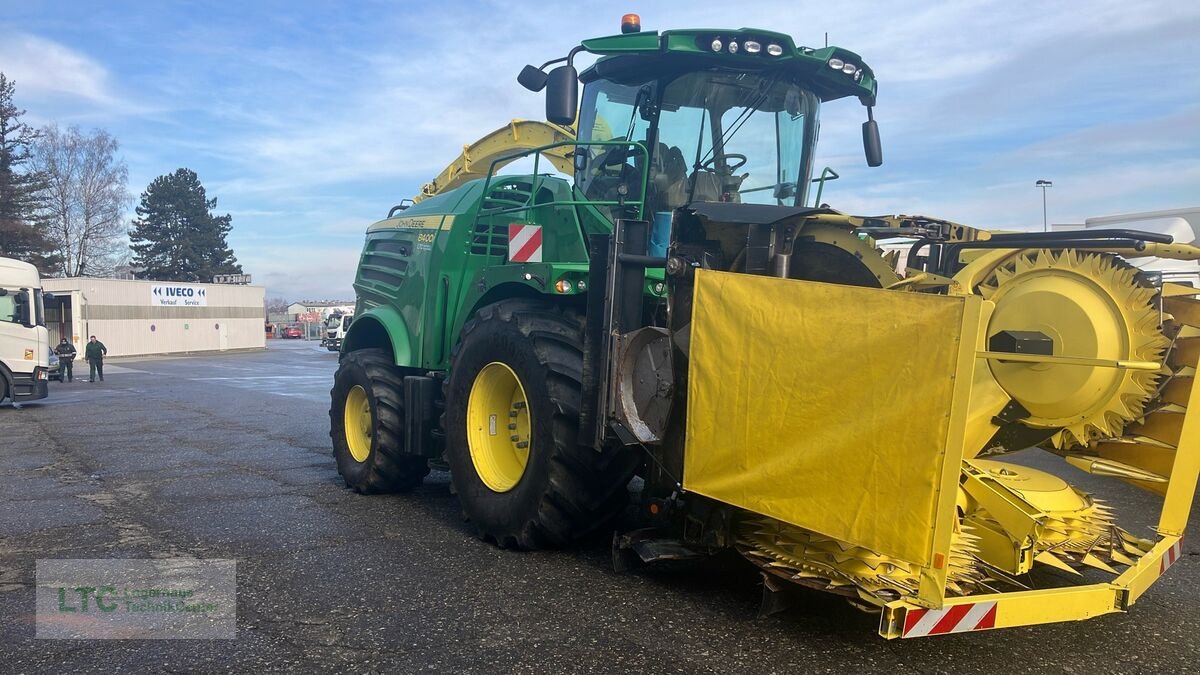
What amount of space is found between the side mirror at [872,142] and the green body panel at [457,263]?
2182 millimetres

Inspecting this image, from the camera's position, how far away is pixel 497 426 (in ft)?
17.6

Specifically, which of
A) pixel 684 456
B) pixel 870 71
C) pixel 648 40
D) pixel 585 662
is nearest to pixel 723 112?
pixel 648 40

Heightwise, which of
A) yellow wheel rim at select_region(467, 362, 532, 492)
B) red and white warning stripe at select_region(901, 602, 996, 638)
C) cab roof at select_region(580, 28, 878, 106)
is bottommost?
→ red and white warning stripe at select_region(901, 602, 996, 638)

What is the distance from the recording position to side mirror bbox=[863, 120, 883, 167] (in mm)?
6066

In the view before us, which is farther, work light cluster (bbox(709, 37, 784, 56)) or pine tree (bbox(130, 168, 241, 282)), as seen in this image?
pine tree (bbox(130, 168, 241, 282))

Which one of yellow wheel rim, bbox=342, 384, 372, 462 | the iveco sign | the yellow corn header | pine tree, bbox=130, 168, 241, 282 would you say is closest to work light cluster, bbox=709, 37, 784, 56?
the yellow corn header

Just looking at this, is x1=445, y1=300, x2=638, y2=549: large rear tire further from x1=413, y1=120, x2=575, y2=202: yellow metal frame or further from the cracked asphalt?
x1=413, y1=120, x2=575, y2=202: yellow metal frame

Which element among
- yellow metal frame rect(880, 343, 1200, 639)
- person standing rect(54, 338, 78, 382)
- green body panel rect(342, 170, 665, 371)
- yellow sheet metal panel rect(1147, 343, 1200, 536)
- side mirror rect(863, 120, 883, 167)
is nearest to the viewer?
yellow metal frame rect(880, 343, 1200, 639)

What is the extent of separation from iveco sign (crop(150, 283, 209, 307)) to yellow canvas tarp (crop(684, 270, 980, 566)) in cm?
4231

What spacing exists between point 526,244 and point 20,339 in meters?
Answer: 14.1

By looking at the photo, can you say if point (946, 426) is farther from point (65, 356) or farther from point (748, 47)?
point (65, 356)

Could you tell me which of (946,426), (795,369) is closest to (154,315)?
(795,369)

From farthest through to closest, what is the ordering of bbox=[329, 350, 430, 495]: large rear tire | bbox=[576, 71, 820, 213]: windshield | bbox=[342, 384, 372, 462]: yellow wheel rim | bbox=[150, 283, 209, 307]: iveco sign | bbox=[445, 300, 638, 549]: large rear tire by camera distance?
bbox=[150, 283, 209, 307]: iveco sign
bbox=[342, 384, 372, 462]: yellow wheel rim
bbox=[329, 350, 430, 495]: large rear tire
bbox=[576, 71, 820, 213]: windshield
bbox=[445, 300, 638, 549]: large rear tire

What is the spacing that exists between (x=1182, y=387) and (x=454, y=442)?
3.99 meters
